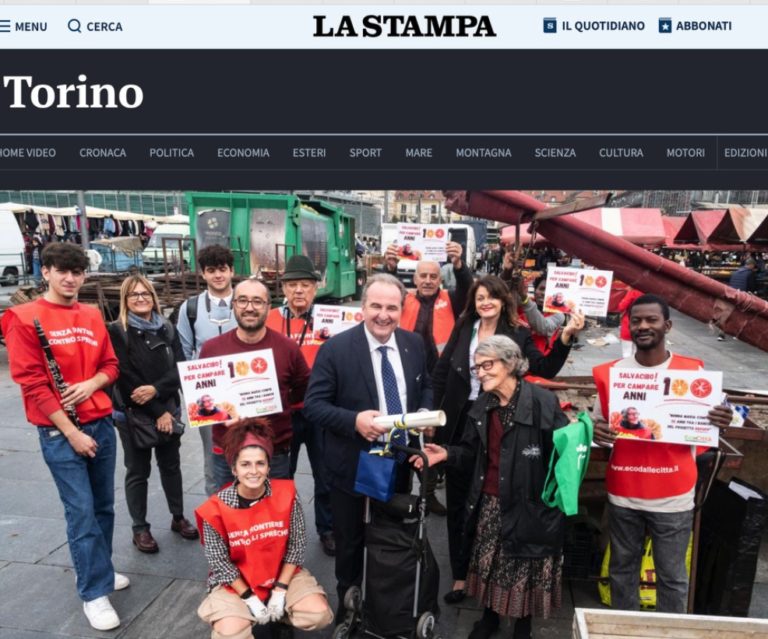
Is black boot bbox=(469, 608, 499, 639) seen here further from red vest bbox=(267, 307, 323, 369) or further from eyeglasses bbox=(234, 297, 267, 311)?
eyeglasses bbox=(234, 297, 267, 311)

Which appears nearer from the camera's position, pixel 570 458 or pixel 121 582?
pixel 570 458

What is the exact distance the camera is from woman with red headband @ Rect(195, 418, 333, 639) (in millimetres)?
2912

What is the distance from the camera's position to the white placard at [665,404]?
281 cm

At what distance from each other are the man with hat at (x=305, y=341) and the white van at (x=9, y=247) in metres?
22.4

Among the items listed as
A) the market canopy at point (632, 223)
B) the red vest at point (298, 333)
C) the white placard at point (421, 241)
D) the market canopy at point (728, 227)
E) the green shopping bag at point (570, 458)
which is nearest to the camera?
the green shopping bag at point (570, 458)

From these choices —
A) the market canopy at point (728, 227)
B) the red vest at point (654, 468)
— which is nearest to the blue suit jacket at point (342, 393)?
the red vest at point (654, 468)

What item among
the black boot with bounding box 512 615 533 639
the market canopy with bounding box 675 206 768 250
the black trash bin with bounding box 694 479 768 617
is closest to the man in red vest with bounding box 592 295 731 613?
the black trash bin with bounding box 694 479 768 617

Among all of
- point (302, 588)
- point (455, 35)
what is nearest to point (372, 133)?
point (455, 35)

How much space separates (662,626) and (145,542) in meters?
3.43

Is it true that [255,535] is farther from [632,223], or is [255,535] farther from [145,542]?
[632,223]

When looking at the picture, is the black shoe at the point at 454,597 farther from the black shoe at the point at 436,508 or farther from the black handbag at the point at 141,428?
the black handbag at the point at 141,428

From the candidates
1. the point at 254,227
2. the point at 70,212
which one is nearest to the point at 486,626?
the point at 254,227

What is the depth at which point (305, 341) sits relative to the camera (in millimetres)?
4332

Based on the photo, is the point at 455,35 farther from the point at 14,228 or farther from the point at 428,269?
the point at 14,228
